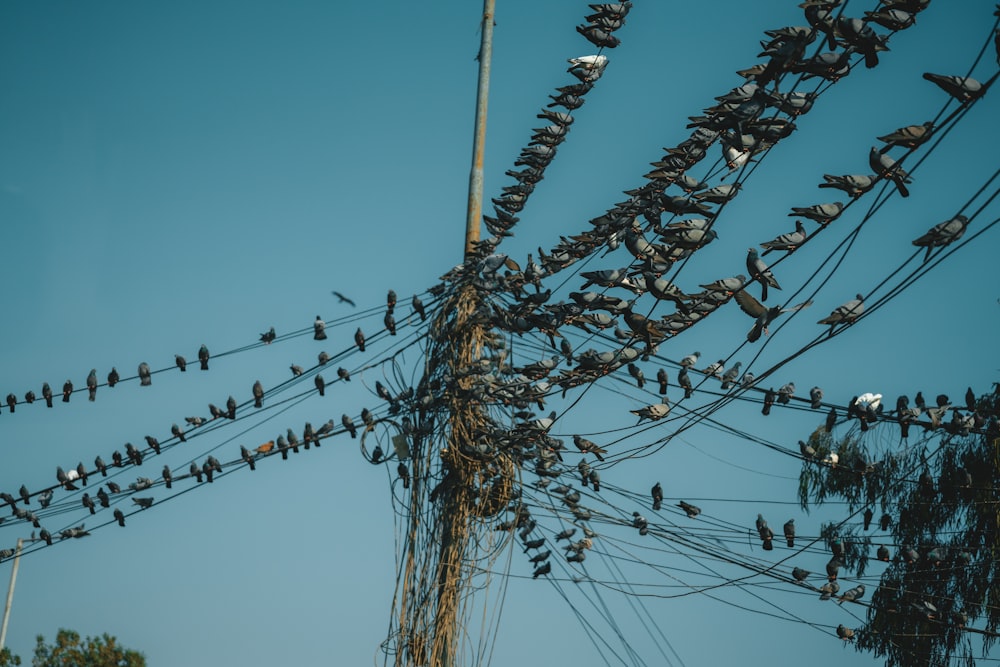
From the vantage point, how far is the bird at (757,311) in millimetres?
5922

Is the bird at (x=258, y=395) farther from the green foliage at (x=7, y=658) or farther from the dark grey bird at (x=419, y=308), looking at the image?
the green foliage at (x=7, y=658)

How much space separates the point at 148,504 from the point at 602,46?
6774 mm

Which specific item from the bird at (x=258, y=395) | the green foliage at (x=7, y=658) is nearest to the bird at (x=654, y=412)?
the bird at (x=258, y=395)

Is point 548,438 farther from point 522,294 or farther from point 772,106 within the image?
point 772,106

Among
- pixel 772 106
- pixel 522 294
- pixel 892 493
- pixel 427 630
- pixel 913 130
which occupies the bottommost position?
pixel 427 630

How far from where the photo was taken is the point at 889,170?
5.14 metres

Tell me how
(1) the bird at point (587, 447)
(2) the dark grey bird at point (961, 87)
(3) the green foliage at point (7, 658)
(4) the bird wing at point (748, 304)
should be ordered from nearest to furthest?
(2) the dark grey bird at point (961, 87) < (4) the bird wing at point (748, 304) < (1) the bird at point (587, 447) < (3) the green foliage at point (7, 658)

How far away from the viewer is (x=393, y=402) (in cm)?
962

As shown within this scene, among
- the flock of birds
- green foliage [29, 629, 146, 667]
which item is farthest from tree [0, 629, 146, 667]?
the flock of birds

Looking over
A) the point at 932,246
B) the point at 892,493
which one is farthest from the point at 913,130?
the point at 892,493

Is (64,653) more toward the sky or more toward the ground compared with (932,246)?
more toward the sky

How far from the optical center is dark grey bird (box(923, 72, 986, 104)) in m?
4.60

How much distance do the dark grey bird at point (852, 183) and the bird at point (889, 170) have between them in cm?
7

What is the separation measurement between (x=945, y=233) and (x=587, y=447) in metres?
4.18
